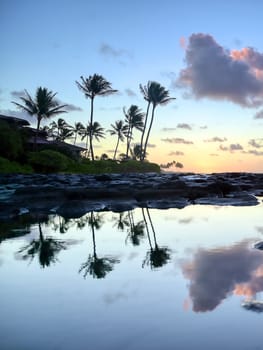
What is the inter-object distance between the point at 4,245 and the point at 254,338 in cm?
408

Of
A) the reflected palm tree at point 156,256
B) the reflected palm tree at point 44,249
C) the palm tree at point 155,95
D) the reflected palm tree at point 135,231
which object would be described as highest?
the palm tree at point 155,95

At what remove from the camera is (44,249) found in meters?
5.33

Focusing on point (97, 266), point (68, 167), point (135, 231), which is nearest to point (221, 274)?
point (97, 266)

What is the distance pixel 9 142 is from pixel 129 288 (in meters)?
27.4

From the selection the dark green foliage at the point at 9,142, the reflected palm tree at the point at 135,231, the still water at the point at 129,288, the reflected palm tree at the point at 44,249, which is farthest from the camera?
the dark green foliage at the point at 9,142

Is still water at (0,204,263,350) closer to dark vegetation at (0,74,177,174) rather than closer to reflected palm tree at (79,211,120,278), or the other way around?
reflected palm tree at (79,211,120,278)

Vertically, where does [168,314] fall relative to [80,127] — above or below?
below

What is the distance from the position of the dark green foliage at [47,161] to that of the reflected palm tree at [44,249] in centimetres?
2488

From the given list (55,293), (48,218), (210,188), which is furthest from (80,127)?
(55,293)

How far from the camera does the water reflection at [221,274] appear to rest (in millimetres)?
3148

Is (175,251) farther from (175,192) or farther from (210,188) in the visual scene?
(210,188)

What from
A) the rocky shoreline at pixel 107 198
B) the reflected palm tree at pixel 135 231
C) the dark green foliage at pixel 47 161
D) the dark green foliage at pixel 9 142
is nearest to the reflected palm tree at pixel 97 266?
the reflected palm tree at pixel 135 231

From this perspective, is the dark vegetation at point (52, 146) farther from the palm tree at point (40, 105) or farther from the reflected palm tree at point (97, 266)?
the reflected palm tree at point (97, 266)

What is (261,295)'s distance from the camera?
3.10 metres
